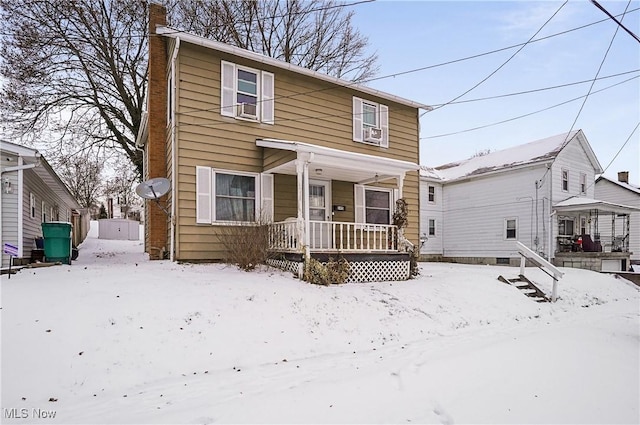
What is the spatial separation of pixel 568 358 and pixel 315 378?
160 inches

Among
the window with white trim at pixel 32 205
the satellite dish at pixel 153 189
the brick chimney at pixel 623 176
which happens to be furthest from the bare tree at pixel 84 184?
the brick chimney at pixel 623 176

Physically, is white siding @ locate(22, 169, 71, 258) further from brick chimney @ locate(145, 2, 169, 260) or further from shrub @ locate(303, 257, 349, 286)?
shrub @ locate(303, 257, 349, 286)

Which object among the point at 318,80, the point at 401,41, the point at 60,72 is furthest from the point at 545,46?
the point at 60,72

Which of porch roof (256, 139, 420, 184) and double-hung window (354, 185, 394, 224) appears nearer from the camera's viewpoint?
porch roof (256, 139, 420, 184)

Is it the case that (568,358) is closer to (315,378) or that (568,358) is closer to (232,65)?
(315,378)

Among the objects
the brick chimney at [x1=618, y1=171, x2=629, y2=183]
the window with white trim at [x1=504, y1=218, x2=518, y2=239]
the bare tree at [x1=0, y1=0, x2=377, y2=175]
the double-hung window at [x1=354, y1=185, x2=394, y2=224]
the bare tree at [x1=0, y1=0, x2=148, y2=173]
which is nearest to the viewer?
the double-hung window at [x1=354, y1=185, x2=394, y2=224]

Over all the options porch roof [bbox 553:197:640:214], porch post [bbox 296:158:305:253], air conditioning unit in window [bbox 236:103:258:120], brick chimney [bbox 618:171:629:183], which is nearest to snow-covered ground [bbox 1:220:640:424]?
porch post [bbox 296:158:305:253]

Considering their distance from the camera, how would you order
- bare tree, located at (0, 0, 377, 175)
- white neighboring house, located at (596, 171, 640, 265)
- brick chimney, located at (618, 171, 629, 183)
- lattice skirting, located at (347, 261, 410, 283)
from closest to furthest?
lattice skirting, located at (347, 261, 410, 283)
bare tree, located at (0, 0, 377, 175)
white neighboring house, located at (596, 171, 640, 265)
brick chimney, located at (618, 171, 629, 183)

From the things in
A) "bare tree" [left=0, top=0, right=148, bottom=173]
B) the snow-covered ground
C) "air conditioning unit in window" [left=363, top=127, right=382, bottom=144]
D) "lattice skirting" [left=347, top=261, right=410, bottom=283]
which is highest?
"bare tree" [left=0, top=0, right=148, bottom=173]

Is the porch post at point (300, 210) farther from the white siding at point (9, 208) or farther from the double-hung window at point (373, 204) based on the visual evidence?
the white siding at point (9, 208)

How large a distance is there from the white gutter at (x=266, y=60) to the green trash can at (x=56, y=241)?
18.5 feet

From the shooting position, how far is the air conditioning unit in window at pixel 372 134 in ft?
44.3

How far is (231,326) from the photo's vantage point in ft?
19.3

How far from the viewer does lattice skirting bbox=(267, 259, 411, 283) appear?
365 inches
